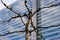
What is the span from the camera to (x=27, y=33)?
2.27 m

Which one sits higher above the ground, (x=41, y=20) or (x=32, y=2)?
(x=32, y=2)

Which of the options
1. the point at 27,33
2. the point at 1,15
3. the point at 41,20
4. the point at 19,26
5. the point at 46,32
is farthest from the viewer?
the point at 1,15

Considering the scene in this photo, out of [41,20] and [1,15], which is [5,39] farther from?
[41,20]

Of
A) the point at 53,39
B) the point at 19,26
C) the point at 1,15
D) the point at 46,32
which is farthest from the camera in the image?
the point at 1,15

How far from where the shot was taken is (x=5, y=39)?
5741 centimetres

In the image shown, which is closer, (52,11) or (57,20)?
(57,20)

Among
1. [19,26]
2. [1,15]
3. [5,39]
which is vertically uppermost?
[1,15]

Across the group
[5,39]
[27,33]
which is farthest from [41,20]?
[27,33]

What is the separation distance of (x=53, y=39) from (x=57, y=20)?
491cm

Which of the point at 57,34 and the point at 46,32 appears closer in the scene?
the point at 57,34

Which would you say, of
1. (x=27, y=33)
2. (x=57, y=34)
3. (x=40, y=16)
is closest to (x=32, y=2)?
(x=40, y=16)

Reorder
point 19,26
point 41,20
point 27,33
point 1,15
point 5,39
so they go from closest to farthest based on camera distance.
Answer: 1. point 27,33
2. point 41,20
3. point 19,26
4. point 5,39
5. point 1,15

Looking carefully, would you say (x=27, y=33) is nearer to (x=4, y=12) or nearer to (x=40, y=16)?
(x=40, y=16)

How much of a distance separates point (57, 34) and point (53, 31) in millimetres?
2146
